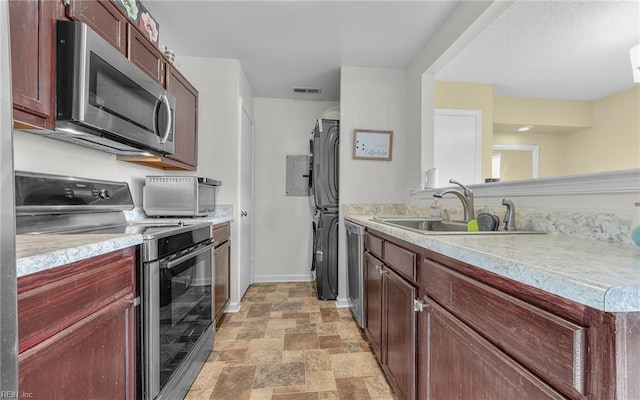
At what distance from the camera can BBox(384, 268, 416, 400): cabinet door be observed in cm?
114

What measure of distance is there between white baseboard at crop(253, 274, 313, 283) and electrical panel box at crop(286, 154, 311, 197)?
1.12 m

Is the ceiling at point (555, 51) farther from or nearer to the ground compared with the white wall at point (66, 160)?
farther from the ground

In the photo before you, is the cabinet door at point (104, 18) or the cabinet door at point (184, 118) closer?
the cabinet door at point (104, 18)

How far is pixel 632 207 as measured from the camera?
2.80ft

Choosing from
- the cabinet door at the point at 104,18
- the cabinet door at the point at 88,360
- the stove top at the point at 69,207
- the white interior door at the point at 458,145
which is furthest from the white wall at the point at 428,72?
the cabinet door at the point at 88,360

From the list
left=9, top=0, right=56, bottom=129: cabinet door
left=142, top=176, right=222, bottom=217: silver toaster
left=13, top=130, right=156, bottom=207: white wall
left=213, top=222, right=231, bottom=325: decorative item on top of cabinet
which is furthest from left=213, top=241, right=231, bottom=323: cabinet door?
left=9, top=0, right=56, bottom=129: cabinet door

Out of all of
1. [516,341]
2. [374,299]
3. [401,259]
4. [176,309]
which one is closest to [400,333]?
[401,259]

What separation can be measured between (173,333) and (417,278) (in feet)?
3.94

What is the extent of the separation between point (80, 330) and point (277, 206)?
9.46 feet

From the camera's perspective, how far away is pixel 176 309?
135cm

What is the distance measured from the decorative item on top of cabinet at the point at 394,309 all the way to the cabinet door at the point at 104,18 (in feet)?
5.79

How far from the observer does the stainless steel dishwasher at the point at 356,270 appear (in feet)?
6.82

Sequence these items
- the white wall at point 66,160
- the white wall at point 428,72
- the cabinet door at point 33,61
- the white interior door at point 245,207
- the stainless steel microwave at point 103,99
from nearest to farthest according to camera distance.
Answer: the cabinet door at point 33,61
the stainless steel microwave at point 103,99
the white wall at point 66,160
the white wall at point 428,72
the white interior door at point 245,207

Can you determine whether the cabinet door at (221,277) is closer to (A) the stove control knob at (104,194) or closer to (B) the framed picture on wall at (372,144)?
(A) the stove control knob at (104,194)
